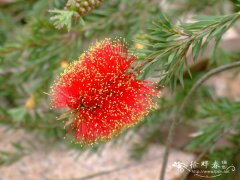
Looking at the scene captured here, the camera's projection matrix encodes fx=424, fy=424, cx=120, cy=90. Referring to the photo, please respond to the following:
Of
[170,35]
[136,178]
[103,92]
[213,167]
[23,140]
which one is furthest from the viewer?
[23,140]

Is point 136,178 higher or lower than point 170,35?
→ lower

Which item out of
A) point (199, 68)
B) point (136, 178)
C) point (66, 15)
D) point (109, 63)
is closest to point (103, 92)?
point (109, 63)

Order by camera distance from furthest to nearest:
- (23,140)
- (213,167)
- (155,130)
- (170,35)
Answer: (23,140)
(155,130)
(213,167)
(170,35)

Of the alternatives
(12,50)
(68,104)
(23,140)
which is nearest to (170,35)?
(68,104)

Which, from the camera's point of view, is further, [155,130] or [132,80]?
[155,130]

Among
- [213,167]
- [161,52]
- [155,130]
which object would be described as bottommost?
[155,130]

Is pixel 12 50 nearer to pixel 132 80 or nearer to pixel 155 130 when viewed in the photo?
pixel 132 80

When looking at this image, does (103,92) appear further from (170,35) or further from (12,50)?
(12,50)
